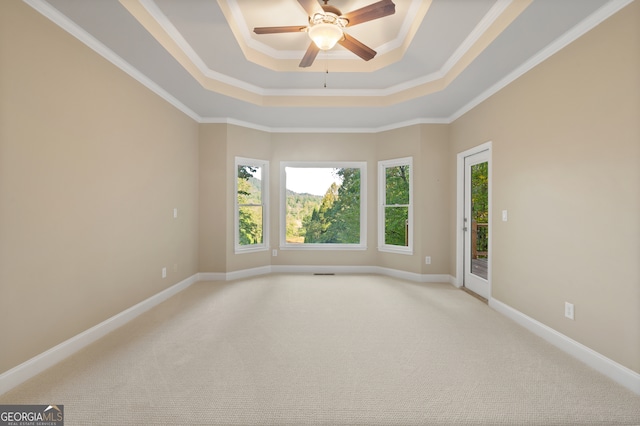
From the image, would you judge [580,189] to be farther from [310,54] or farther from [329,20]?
[310,54]

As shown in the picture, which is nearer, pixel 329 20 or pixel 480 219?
pixel 329 20

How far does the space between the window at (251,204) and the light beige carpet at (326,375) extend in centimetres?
190

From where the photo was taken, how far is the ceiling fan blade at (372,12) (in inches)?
83.7

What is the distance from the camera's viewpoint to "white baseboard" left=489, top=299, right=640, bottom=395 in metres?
1.97

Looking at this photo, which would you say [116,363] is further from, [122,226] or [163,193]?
[163,193]

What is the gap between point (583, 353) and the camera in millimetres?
2297

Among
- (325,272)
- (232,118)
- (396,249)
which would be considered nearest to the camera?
(232,118)

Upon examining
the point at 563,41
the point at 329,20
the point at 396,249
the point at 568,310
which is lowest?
the point at 568,310

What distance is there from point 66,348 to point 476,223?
15.9 feet

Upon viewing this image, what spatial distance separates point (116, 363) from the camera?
7.30ft

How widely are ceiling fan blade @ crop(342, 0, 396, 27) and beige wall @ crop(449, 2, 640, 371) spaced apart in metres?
1.63

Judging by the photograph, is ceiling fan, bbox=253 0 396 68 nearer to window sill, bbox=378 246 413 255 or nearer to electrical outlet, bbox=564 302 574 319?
electrical outlet, bbox=564 302 574 319

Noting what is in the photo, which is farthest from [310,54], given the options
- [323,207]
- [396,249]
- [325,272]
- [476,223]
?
→ [325,272]

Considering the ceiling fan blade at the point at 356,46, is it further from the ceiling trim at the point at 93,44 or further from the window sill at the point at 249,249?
the window sill at the point at 249,249
